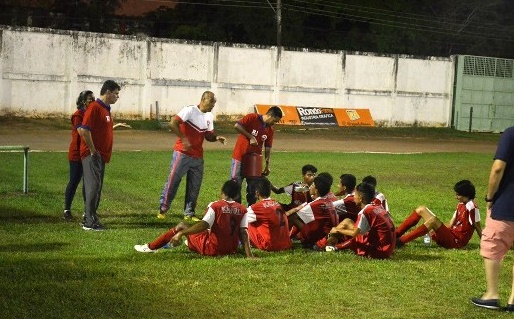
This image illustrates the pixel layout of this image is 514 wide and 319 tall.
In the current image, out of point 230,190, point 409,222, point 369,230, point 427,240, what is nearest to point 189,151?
point 230,190

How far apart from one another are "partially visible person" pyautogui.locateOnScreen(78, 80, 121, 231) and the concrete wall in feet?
79.5

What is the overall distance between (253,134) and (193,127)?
102 cm

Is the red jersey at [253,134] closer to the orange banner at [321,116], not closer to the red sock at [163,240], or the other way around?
the red sock at [163,240]

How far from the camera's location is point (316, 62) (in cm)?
4266

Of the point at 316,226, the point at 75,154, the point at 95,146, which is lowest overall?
the point at 316,226

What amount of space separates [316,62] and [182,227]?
3242cm

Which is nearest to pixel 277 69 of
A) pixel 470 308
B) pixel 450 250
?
pixel 450 250

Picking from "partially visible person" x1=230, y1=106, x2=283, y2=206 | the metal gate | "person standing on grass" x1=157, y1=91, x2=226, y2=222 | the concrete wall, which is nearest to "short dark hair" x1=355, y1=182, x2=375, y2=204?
"partially visible person" x1=230, y1=106, x2=283, y2=206

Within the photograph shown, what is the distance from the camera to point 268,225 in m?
11.7

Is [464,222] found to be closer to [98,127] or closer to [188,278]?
[188,278]

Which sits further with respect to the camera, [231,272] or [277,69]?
[277,69]

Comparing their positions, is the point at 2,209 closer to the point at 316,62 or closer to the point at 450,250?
the point at 450,250

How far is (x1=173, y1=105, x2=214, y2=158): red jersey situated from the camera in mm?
14586

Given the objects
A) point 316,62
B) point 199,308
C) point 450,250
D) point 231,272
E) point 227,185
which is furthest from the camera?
point 316,62
